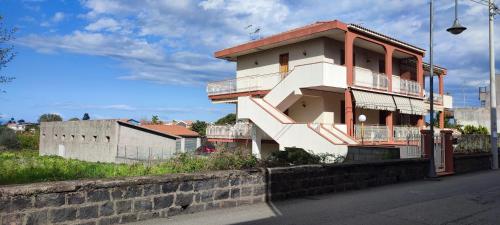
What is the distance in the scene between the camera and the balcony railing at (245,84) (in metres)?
26.8

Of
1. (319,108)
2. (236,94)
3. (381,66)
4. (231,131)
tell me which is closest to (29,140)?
(236,94)

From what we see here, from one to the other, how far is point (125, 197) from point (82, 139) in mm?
44555

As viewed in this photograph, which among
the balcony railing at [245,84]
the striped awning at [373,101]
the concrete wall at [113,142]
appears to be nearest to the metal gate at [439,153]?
the striped awning at [373,101]

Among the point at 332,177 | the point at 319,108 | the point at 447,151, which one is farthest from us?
the point at 319,108

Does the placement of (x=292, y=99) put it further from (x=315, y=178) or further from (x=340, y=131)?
(x=315, y=178)

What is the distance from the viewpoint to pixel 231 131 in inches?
1107

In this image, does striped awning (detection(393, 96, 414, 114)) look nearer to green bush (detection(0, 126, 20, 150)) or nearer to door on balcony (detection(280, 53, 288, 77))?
door on balcony (detection(280, 53, 288, 77))

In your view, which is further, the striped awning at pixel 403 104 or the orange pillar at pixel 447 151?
the striped awning at pixel 403 104

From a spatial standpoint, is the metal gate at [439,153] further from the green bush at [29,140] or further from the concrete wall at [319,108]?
the green bush at [29,140]

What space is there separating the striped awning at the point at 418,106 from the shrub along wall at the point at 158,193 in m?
19.1

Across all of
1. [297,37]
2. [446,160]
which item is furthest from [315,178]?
[297,37]

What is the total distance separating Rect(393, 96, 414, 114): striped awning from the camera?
1049 inches

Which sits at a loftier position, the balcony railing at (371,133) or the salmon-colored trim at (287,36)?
the salmon-colored trim at (287,36)

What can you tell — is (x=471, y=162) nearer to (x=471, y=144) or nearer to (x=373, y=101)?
(x=471, y=144)
